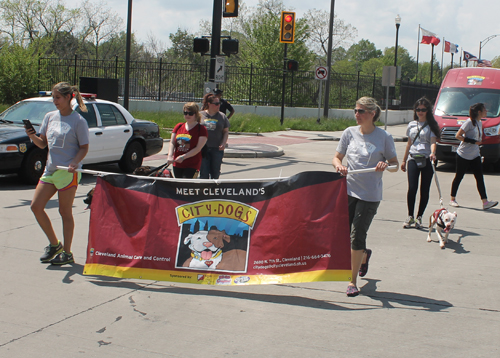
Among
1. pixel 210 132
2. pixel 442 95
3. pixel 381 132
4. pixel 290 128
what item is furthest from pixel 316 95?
pixel 381 132

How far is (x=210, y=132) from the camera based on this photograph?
863 cm

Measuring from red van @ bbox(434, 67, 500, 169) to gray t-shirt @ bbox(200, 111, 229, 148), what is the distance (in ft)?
25.6

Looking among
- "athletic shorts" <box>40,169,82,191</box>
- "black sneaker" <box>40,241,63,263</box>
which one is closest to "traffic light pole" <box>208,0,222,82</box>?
"athletic shorts" <box>40,169,82,191</box>

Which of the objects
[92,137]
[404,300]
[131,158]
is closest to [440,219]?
[404,300]

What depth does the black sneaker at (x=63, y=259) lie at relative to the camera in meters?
5.79

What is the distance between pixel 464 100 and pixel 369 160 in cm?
1203

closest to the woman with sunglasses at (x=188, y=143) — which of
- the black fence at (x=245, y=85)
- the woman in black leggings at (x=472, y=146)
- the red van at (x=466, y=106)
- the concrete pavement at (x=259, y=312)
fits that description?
the concrete pavement at (x=259, y=312)

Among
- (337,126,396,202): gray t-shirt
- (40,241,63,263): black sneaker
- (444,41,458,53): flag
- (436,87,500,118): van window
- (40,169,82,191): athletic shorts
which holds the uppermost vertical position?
(444,41,458,53): flag

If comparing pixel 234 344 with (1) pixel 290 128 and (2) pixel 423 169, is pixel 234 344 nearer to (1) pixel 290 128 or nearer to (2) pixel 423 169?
(2) pixel 423 169

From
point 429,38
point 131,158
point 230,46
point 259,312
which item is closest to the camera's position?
point 259,312

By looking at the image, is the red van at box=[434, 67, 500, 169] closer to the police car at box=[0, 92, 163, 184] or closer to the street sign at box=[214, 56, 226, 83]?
→ the street sign at box=[214, 56, 226, 83]

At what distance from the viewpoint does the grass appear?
24.9 m

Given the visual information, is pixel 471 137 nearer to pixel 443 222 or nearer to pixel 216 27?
pixel 443 222

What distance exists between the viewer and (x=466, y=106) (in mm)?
15688
